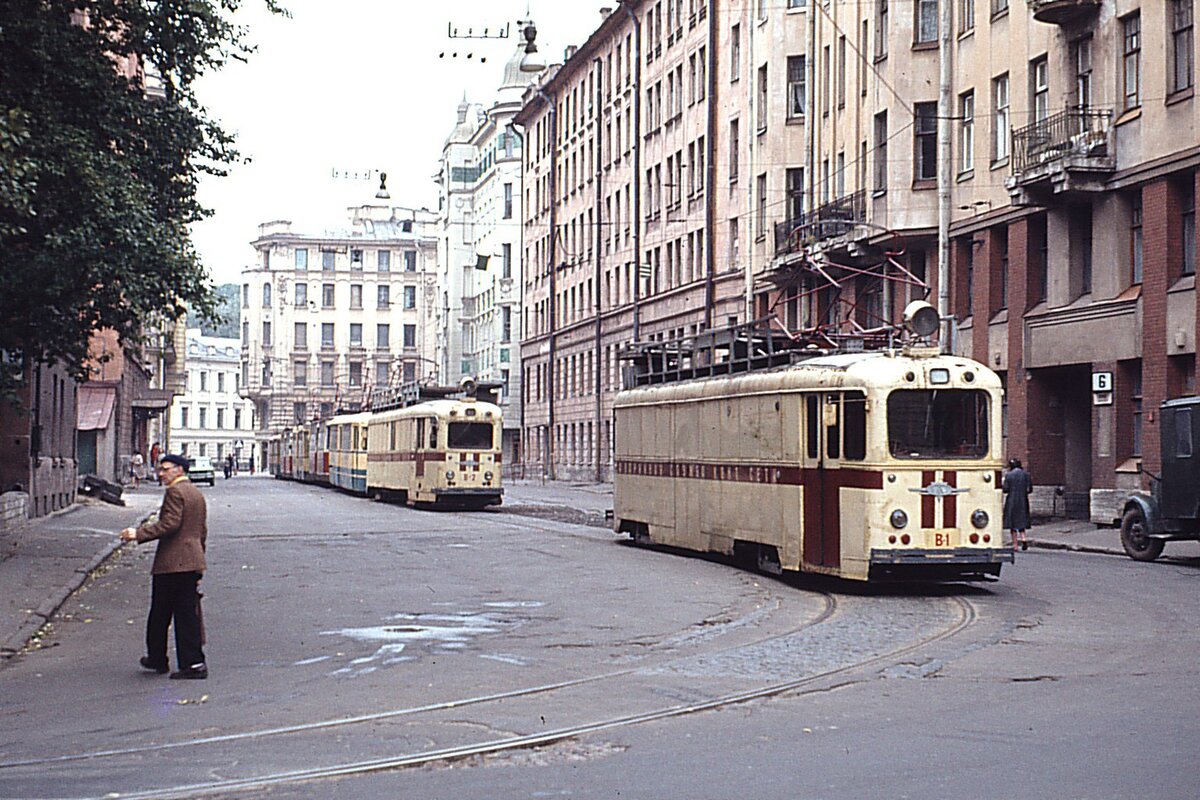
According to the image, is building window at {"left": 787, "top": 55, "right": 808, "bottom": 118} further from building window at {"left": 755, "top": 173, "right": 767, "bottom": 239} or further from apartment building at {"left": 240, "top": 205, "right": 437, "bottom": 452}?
apartment building at {"left": 240, "top": 205, "right": 437, "bottom": 452}

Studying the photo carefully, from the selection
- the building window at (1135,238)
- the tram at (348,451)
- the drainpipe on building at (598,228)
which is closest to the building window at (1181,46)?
the building window at (1135,238)

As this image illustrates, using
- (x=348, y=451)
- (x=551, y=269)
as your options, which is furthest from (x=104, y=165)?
(x=551, y=269)

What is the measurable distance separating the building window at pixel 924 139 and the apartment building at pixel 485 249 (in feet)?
181

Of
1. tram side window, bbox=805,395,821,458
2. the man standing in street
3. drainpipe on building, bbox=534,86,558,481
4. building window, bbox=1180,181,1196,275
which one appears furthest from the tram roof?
drainpipe on building, bbox=534,86,558,481

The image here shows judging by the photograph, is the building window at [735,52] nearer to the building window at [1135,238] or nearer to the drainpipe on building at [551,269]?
the building window at [1135,238]

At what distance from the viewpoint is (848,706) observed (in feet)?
36.6

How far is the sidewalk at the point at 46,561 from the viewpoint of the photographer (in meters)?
17.2

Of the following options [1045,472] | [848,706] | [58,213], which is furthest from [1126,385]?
[848,706]

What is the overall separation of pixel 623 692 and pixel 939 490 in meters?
8.03

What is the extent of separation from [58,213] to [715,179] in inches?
1682

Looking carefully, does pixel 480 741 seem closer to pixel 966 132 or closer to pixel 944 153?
pixel 944 153

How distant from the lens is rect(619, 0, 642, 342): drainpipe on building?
72062 mm

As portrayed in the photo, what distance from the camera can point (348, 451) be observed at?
62.0m

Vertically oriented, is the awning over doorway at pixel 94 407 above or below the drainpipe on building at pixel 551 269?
below
